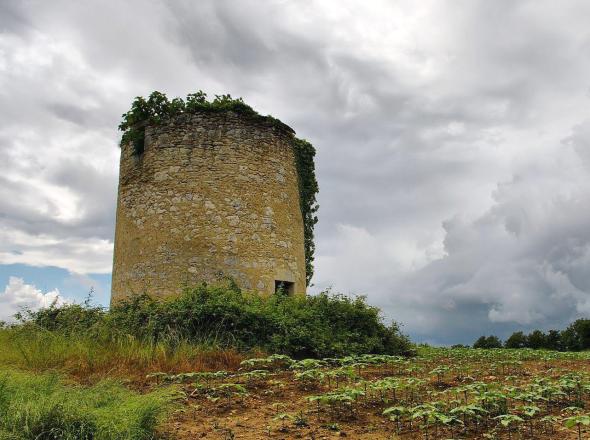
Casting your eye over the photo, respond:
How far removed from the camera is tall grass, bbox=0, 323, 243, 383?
8.74m

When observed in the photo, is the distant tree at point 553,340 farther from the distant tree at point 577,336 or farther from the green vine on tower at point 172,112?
the green vine on tower at point 172,112

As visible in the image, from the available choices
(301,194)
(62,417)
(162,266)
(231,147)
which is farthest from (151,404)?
(301,194)

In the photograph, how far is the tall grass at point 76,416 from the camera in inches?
197

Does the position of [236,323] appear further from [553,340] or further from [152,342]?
[553,340]

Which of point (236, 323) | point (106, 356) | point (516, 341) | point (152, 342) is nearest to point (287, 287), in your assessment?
point (236, 323)

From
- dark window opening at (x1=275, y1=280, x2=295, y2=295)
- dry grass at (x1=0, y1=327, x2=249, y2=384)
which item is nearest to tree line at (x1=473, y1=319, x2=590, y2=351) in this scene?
dark window opening at (x1=275, y1=280, x2=295, y2=295)

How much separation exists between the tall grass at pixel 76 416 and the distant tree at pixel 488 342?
822 inches

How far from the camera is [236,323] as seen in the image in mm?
10852

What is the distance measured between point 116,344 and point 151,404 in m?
4.83

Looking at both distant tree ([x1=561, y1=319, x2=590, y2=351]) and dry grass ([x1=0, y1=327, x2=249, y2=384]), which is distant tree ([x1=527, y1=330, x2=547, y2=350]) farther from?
dry grass ([x1=0, y1=327, x2=249, y2=384])

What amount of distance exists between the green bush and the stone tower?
196 centimetres

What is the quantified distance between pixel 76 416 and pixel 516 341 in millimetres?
23097

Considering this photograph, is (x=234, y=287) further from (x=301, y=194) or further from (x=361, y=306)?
(x=301, y=194)

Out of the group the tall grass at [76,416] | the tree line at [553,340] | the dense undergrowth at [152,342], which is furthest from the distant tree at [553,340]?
the tall grass at [76,416]
